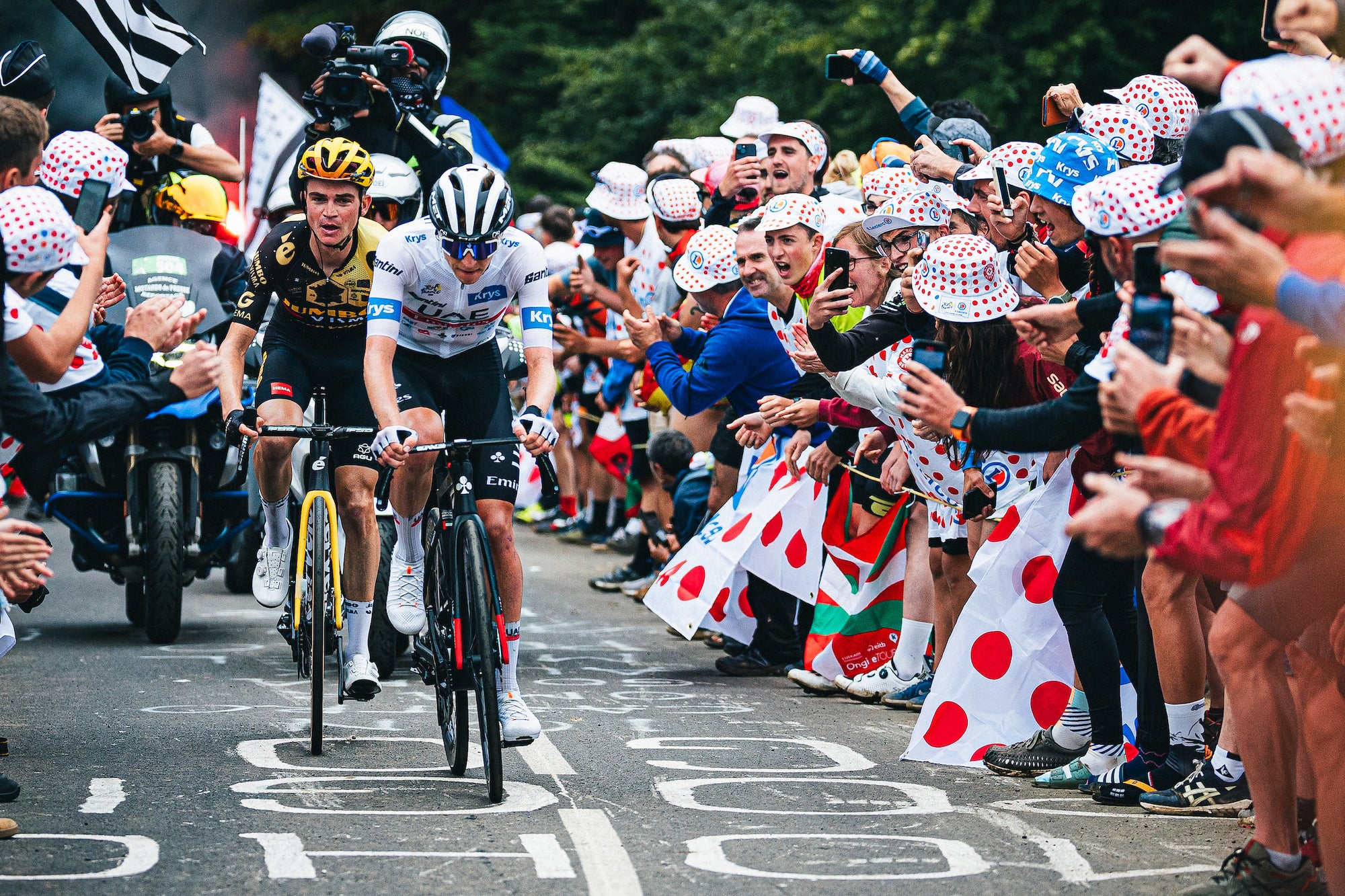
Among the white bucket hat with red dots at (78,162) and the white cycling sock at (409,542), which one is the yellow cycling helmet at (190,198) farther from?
the white cycling sock at (409,542)

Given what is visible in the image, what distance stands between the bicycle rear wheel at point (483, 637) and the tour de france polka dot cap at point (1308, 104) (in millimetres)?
3150

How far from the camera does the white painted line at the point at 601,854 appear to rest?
16.8ft

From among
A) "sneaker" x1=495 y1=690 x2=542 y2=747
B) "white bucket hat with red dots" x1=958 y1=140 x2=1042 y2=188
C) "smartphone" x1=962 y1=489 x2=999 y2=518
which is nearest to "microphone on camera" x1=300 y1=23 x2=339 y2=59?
"white bucket hat with red dots" x1=958 y1=140 x2=1042 y2=188

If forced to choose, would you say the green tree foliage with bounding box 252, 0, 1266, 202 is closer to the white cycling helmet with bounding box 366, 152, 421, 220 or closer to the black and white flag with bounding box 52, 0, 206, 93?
the white cycling helmet with bounding box 366, 152, 421, 220

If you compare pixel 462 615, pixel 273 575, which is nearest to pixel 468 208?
pixel 462 615

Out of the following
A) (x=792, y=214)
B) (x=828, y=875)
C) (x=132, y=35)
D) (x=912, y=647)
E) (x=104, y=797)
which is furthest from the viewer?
(x=132, y=35)

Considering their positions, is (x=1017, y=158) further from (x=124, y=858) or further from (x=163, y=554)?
(x=163, y=554)

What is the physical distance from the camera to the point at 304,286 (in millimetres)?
8227

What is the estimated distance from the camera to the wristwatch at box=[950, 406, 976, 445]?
18.0 ft

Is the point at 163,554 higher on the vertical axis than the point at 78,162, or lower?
lower

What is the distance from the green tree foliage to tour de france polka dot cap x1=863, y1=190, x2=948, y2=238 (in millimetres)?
11763

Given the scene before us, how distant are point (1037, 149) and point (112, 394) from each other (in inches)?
144

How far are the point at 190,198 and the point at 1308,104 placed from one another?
27.4 feet

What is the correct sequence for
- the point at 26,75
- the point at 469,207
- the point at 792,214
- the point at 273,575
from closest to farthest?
the point at 469,207
the point at 273,575
the point at 26,75
the point at 792,214
